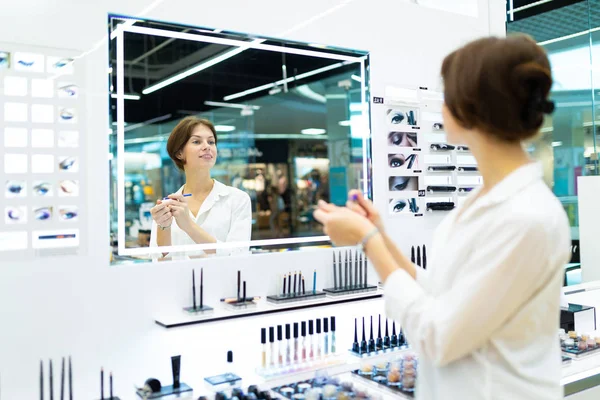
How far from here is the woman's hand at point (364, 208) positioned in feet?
4.01

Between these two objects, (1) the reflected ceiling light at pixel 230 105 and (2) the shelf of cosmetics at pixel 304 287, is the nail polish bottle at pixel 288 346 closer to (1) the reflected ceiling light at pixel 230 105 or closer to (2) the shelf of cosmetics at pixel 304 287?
(2) the shelf of cosmetics at pixel 304 287

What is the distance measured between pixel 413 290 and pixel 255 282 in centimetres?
111

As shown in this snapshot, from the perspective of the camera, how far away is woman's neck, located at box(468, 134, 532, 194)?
3.34 feet

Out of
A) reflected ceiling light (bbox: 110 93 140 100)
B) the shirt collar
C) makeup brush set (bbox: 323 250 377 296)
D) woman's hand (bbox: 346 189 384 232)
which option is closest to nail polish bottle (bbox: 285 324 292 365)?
makeup brush set (bbox: 323 250 377 296)

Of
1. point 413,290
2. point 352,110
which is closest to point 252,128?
point 352,110

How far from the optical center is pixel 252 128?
10.7 ft

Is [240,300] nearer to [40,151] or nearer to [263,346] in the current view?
[263,346]

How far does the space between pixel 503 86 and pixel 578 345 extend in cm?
174

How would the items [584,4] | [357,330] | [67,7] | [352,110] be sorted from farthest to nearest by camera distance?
[584,4], [352,110], [357,330], [67,7]

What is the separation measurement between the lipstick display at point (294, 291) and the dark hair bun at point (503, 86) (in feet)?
3.84

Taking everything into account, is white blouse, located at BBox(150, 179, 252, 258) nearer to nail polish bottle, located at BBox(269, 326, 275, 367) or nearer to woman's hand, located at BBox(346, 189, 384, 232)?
nail polish bottle, located at BBox(269, 326, 275, 367)

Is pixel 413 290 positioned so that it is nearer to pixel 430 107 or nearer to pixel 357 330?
pixel 357 330

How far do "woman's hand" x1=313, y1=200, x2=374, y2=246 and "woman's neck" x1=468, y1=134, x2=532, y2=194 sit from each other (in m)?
0.26

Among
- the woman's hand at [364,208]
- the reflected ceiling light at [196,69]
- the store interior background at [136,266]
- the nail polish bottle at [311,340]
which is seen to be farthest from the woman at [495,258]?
the reflected ceiling light at [196,69]
